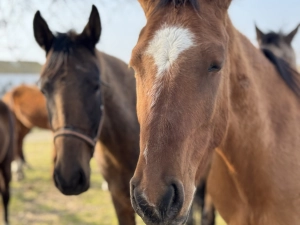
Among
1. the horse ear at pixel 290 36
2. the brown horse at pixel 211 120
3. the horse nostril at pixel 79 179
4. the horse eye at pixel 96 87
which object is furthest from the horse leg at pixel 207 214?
the horse ear at pixel 290 36

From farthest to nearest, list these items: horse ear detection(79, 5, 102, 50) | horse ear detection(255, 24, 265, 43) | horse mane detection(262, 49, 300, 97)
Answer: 1. horse ear detection(255, 24, 265, 43)
2. horse ear detection(79, 5, 102, 50)
3. horse mane detection(262, 49, 300, 97)

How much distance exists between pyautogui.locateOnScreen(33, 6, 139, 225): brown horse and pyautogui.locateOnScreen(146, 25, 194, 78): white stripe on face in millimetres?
1231

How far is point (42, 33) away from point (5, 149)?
2.94 m

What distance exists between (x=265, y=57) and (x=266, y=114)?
1.52 feet

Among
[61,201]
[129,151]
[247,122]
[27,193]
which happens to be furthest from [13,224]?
[247,122]

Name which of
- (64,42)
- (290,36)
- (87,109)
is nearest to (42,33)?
(64,42)

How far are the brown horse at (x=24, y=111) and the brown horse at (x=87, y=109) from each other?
5.20m

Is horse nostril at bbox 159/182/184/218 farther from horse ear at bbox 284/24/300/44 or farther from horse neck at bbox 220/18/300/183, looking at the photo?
horse ear at bbox 284/24/300/44

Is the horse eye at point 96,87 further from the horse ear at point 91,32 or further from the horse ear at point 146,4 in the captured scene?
the horse ear at point 146,4

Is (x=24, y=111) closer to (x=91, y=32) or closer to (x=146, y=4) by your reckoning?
(x=91, y=32)

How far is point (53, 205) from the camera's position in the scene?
19.6 feet

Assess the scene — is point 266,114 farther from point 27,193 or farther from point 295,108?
point 27,193

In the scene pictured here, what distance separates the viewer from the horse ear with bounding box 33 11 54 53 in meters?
2.72

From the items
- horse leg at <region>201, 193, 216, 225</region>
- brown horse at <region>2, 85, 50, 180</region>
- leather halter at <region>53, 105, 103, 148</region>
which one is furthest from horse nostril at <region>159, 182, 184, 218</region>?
brown horse at <region>2, 85, 50, 180</region>
